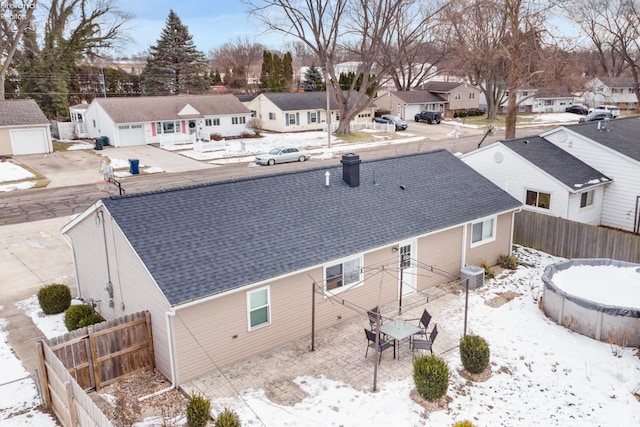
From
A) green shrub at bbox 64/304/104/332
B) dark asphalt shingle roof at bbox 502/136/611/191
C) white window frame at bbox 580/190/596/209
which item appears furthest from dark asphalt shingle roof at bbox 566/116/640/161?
green shrub at bbox 64/304/104/332

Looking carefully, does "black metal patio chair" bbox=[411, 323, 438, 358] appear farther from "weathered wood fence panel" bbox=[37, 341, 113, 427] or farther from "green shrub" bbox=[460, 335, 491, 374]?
"weathered wood fence panel" bbox=[37, 341, 113, 427]

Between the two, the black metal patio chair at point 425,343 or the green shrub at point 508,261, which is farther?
the green shrub at point 508,261

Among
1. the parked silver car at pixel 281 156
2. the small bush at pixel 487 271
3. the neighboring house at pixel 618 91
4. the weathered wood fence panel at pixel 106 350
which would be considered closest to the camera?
the weathered wood fence panel at pixel 106 350

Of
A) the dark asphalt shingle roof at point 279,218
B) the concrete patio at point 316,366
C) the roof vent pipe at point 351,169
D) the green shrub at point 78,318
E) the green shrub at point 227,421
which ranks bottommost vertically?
the concrete patio at point 316,366

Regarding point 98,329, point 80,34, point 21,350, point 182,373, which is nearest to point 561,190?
point 182,373

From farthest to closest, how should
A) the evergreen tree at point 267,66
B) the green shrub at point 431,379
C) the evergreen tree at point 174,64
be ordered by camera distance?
the evergreen tree at point 267,66, the evergreen tree at point 174,64, the green shrub at point 431,379

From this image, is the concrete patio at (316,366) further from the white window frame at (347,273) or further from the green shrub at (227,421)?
the green shrub at (227,421)

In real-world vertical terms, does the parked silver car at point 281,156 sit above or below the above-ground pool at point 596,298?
above

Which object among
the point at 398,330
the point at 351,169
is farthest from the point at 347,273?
the point at 351,169

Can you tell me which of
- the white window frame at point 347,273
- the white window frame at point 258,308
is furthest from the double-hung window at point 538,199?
the white window frame at point 258,308
